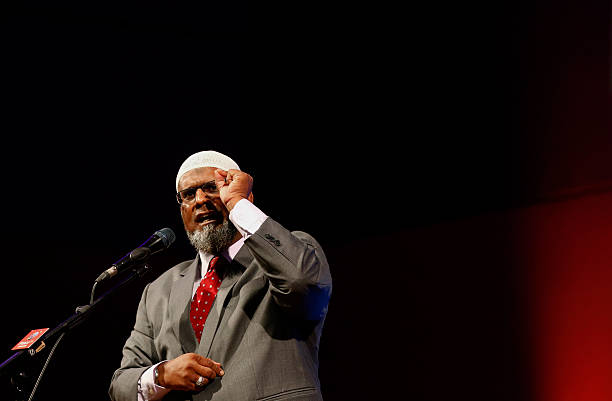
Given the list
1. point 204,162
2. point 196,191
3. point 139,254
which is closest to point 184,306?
point 139,254

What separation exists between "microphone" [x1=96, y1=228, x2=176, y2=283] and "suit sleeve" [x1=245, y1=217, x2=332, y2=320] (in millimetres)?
457

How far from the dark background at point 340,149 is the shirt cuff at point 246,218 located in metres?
1.59

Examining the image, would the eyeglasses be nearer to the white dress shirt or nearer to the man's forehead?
the man's forehead

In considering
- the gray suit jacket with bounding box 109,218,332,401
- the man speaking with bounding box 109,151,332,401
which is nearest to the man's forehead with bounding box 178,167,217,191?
the man speaking with bounding box 109,151,332,401

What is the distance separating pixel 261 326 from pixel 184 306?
0.30 meters

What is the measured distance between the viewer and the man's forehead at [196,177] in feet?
7.04

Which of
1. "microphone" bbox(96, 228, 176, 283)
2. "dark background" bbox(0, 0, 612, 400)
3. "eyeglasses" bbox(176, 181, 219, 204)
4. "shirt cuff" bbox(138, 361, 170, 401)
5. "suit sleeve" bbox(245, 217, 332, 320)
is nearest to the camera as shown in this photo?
"suit sleeve" bbox(245, 217, 332, 320)

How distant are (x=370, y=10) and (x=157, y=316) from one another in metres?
2.52

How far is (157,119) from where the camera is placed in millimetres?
4316

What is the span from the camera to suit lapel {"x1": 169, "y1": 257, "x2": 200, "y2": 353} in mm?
1912

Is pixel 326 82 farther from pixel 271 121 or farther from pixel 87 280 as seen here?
pixel 87 280

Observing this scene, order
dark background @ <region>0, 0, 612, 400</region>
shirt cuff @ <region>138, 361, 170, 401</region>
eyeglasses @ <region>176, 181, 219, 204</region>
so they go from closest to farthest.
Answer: shirt cuff @ <region>138, 361, 170, 401</region> → eyeglasses @ <region>176, 181, 219, 204</region> → dark background @ <region>0, 0, 612, 400</region>

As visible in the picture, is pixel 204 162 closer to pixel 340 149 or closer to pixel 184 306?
pixel 184 306

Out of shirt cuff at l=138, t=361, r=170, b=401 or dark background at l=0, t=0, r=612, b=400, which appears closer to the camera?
shirt cuff at l=138, t=361, r=170, b=401
